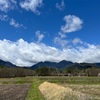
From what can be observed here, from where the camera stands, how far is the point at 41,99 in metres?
31.1

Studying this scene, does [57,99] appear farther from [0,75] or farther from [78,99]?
[0,75]

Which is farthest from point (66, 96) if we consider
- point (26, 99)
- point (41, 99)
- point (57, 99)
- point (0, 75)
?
point (0, 75)

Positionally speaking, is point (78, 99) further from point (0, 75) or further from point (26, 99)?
point (0, 75)

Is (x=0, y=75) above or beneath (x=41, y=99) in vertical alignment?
above

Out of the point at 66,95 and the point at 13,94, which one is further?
the point at 13,94

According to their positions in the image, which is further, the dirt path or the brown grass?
the dirt path

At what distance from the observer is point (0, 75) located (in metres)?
195

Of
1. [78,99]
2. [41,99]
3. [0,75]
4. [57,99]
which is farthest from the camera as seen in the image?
[0,75]

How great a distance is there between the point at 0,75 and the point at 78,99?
177m

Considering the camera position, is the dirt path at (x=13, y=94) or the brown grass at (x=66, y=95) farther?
the dirt path at (x=13, y=94)

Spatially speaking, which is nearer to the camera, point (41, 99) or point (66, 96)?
point (66, 96)

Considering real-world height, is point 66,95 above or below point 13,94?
below

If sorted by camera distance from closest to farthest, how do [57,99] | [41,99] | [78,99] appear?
[78,99] < [57,99] < [41,99]

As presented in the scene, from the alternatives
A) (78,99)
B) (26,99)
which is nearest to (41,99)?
(26,99)
